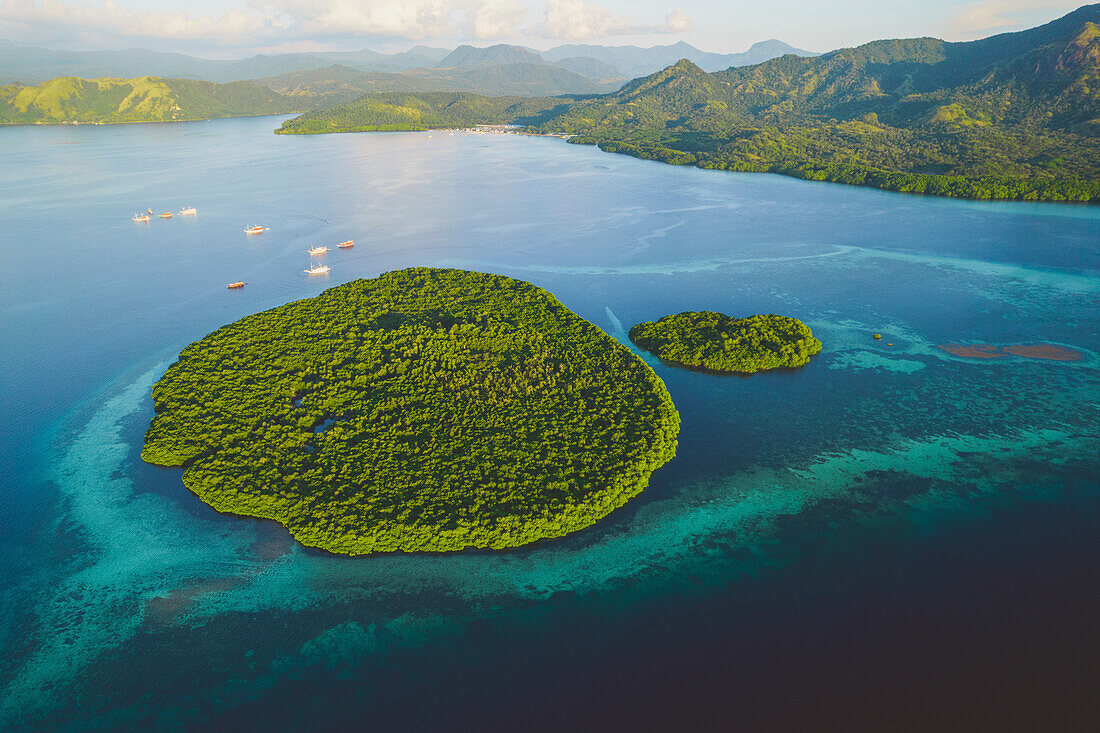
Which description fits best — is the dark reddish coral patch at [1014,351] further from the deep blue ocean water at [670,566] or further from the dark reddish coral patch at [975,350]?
the deep blue ocean water at [670,566]

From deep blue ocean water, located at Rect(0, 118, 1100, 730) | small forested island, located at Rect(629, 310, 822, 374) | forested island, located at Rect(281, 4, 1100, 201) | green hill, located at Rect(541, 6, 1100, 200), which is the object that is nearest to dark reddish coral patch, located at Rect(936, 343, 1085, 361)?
deep blue ocean water, located at Rect(0, 118, 1100, 730)

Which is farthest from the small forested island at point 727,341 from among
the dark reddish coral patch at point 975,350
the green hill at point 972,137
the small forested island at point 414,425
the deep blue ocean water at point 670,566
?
the green hill at point 972,137

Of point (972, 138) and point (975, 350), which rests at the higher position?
point (972, 138)

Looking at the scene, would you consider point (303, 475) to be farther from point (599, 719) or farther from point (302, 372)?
point (599, 719)

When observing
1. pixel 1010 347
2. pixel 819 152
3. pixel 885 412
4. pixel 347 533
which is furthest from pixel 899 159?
pixel 347 533

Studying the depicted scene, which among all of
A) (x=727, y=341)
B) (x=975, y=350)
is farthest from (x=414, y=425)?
(x=975, y=350)

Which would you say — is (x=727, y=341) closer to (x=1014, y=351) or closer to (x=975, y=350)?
(x=975, y=350)

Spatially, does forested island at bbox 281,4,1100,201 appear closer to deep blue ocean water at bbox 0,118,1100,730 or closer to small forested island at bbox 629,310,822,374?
deep blue ocean water at bbox 0,118,1100,730
